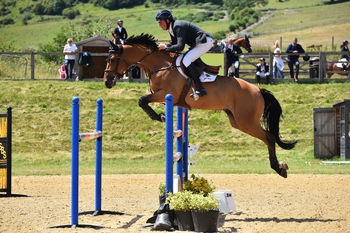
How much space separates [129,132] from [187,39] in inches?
462

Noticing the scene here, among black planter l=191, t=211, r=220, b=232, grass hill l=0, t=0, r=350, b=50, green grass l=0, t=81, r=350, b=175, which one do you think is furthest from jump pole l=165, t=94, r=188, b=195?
grass hill l=0, t=0, r=350, b=50

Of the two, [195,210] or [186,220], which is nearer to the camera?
[195,210]

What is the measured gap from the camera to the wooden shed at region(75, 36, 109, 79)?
90.7 feet

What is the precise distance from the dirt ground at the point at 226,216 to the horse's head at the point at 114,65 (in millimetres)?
2067

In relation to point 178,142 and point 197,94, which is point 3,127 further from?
point 197,94

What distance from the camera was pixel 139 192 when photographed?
44.9 feet

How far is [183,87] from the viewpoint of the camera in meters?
11.3

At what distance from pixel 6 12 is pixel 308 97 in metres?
81.4

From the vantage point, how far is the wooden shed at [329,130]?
20.3 meters

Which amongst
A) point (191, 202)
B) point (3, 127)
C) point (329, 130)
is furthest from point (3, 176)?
point (329, 130)

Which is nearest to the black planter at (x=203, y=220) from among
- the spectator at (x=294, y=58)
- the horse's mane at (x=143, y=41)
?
the horse's mane at (x=143, y=41)

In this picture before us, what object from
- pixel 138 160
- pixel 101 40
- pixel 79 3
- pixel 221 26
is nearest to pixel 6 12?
pixel 79 3

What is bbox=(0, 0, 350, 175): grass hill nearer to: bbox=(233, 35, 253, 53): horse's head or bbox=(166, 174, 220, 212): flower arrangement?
bbox=(233, 35, 253, 53): horse's head

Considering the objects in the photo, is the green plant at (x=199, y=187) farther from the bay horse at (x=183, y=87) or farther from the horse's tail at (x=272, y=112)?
the horse's tail at (x=272, y=112)
